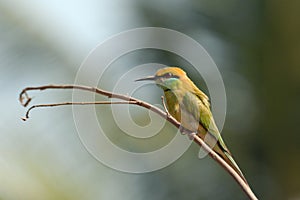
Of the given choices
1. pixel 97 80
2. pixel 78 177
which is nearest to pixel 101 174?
pixel 78 177

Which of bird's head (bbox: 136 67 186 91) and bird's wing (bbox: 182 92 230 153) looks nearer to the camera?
bird's head (bbox: 136 67 186 91)

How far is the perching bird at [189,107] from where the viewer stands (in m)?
1.31

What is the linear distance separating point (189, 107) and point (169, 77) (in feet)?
0.46

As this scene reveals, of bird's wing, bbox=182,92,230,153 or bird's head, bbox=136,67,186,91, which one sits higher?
bird's head, bbox=136,67,186,91

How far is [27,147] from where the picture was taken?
1.96 metres

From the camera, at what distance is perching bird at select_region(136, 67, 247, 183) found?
4.28 ft

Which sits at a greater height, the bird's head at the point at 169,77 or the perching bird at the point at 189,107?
the bird's head at the point at 169,77

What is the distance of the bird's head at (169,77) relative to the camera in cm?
124

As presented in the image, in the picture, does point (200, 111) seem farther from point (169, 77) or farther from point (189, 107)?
point (169, 77)

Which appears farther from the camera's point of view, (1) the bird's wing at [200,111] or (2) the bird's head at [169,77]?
(1) the bird's wing at [200,111]

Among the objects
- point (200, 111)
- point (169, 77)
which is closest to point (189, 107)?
Result: point (200, 111)

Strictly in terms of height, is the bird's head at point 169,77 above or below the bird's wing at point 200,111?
above

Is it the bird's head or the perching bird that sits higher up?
the bird's head

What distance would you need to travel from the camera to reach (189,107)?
1397 mm
